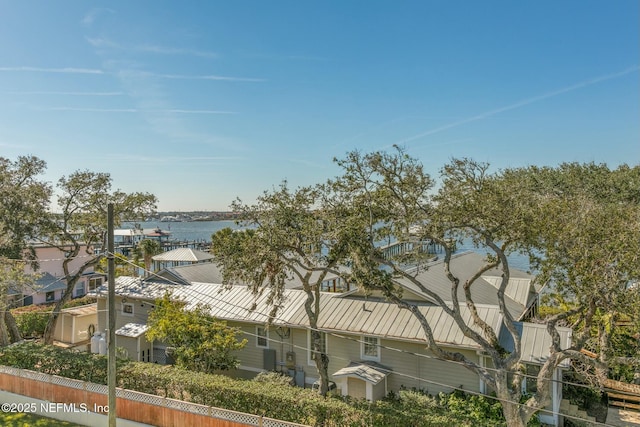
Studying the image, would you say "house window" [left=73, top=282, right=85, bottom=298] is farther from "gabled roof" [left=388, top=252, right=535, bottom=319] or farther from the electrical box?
"gabled roof" [left=388, top=252, right=535, bottom=319]

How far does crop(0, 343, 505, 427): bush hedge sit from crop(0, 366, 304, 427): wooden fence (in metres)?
0.60

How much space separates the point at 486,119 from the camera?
1786cm

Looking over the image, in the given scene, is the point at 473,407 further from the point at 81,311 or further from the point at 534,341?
the point at 81,311

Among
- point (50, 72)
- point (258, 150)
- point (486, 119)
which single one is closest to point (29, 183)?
point (50, 72)

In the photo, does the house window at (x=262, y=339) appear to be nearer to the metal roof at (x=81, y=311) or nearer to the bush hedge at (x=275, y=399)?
the bush hedge at (x=275, y=399)

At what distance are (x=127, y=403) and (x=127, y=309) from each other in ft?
32.1

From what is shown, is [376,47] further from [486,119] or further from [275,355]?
[275,355]

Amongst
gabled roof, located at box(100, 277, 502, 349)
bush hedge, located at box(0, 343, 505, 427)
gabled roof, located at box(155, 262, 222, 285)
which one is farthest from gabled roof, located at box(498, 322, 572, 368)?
gabled roof, located at box(155, 262, 222, 285)

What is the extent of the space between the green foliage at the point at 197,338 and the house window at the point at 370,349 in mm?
4631

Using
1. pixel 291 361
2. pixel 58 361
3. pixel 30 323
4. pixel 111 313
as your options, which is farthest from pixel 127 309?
pixel 111 313

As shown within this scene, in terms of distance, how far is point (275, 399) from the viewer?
11344 millimetres

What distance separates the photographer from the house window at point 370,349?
15102 millimetres

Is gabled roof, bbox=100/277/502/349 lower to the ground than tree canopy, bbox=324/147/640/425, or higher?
lower

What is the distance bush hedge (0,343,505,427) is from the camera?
10.6 meters
